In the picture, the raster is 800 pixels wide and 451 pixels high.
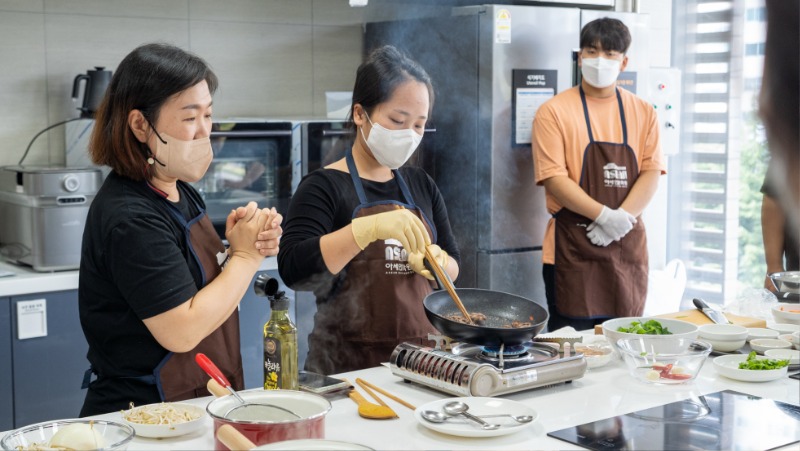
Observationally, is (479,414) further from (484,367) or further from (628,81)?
(628,81)

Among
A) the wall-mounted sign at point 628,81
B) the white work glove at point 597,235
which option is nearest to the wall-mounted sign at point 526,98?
the wall-mounted sign at point 628,81

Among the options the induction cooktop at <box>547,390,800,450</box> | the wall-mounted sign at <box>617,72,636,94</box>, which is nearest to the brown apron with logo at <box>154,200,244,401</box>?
the induction cooktop at <box>547,390,800,450</box>

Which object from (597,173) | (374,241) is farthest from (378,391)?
(597,173)

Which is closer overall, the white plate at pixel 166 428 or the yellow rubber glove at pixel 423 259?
the white plate at pixel 166 428

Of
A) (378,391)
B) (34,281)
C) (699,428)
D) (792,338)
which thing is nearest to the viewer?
(699,428)

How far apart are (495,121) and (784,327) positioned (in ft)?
5.94

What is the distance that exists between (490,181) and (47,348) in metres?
1.92

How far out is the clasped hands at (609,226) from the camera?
11.7 ft

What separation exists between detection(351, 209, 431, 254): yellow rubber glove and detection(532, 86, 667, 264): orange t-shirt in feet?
5.37

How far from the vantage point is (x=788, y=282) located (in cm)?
235

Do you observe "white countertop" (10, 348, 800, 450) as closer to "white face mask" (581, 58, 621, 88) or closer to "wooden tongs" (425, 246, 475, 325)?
"wooden tongs" (425, 246, 475, 325)

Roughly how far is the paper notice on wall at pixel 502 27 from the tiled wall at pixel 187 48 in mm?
896

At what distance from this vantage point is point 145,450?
4.98 feet

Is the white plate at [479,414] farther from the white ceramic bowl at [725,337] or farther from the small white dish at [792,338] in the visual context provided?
the small white dish at [792,338]
